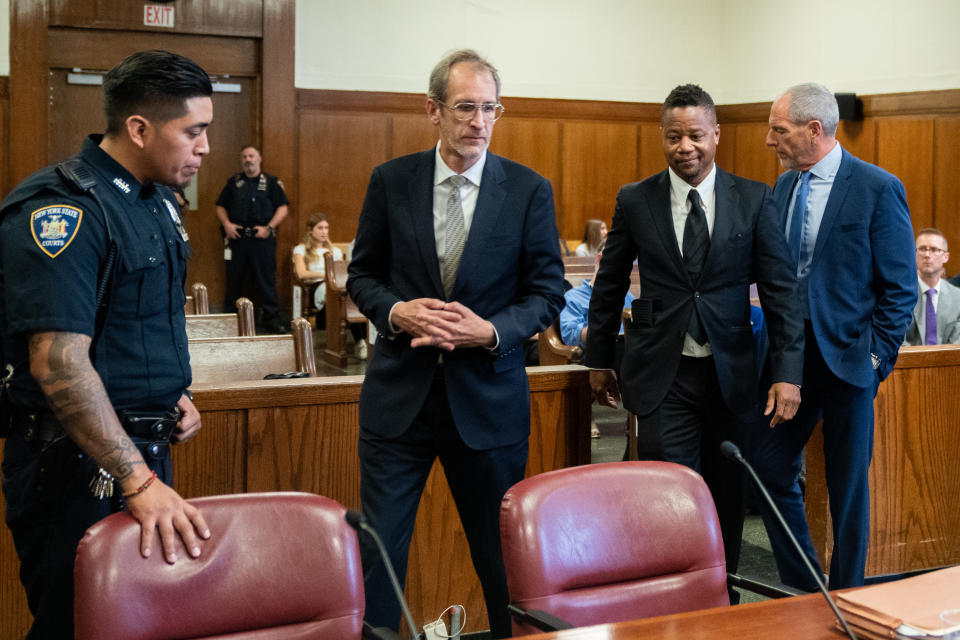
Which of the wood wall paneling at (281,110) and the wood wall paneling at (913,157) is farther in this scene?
the wood wall paneling at (281,110)

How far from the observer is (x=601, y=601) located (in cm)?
200

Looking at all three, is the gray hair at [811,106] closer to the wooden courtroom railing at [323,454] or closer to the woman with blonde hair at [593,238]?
the wooden courtroom railing at [323,454]

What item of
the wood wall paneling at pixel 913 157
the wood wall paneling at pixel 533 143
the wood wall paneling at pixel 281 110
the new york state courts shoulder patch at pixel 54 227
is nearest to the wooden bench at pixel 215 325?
the new york state courts shoulder patch at pixel 54 227

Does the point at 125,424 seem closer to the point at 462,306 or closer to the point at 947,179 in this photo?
the point at 462,306

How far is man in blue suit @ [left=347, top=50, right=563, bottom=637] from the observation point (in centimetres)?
255

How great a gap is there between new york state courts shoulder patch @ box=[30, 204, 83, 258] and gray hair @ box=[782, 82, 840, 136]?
7.12ft

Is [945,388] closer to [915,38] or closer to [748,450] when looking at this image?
[748,450]

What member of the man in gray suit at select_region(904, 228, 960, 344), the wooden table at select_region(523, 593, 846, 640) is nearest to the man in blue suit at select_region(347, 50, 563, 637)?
the wooden table at select_region(523, 593, 846, 640)

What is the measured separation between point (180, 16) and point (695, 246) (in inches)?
382

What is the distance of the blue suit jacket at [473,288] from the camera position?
8.41 ft

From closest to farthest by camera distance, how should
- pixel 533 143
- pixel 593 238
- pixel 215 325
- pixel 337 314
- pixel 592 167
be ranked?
pixel 215 325 → pixel 337 314 → pixel 593 238 → pixel 533 143 → pixel 592 167

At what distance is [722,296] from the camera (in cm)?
292

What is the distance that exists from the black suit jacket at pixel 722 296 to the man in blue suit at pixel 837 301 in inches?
7.2

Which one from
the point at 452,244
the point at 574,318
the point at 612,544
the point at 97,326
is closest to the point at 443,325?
the point at 452,244
